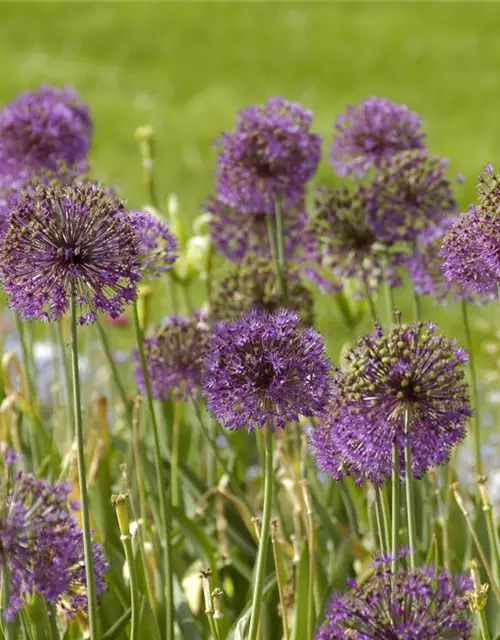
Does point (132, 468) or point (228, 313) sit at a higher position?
point (228, 313)

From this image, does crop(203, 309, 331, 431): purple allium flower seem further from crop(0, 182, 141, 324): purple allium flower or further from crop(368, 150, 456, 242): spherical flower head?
crop(368, 150, 456, 242): spherical flower head

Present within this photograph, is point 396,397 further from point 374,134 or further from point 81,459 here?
point 374,134

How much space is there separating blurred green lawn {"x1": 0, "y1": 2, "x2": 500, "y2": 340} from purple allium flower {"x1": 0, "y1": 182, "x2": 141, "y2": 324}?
7.24 meters

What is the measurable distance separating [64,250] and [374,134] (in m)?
1.55

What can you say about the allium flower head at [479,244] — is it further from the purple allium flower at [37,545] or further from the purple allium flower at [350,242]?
the purple allium flower at [350,242]

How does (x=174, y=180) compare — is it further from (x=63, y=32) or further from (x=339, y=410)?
(x=339, y=410)

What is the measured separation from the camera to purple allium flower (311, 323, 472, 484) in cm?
163

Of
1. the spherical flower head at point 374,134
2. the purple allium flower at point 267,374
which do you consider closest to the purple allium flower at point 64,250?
the purple allium flower at point 267,374

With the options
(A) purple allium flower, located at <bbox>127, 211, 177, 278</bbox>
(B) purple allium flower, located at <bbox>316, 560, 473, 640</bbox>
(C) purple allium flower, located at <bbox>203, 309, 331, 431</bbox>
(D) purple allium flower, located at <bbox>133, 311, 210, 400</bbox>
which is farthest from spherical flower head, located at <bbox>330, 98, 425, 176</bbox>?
(B) purple allium flower, located at <bbox>316, 560, 473, 640</bbox>

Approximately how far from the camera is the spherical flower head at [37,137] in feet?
9.52

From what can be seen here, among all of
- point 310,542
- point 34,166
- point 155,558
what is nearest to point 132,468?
point 155,558

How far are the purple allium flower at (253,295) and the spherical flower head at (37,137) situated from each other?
515 millimetres

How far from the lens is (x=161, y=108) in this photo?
10.9 m

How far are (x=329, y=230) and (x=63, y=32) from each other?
1044cm
